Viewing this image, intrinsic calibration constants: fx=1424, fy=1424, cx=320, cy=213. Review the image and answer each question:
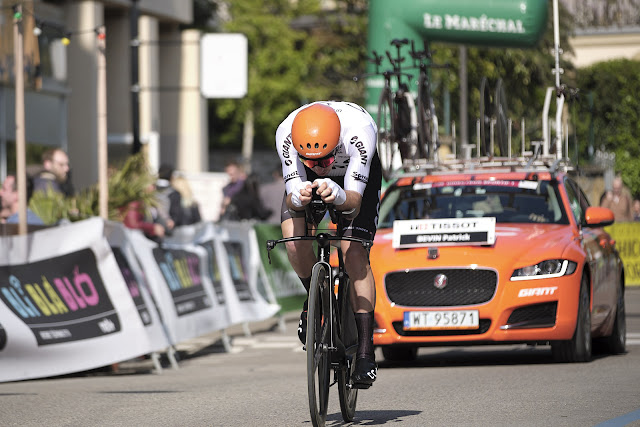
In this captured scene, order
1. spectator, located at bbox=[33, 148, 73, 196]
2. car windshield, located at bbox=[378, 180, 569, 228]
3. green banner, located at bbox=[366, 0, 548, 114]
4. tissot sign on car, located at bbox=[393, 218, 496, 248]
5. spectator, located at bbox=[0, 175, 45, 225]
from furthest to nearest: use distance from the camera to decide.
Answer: green banner, located at bbox=[366, 0, 548, 114]
spectator, located at bbox=[33, 148, 73, 196]
spectator, located at bbox=[0, 175, 45, 225]
car windshield, located at bbox=[378, 180, 569, 228]
tissot sign on car, located at bbox=[393, 218, 496, 248]

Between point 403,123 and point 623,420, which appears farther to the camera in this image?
point 403,123

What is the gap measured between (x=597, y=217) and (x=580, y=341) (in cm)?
112

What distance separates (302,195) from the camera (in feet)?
24.4

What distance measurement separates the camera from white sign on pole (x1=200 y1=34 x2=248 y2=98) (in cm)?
3058

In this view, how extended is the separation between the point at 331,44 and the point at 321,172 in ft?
130

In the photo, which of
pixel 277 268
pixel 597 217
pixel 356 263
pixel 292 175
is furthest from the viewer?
pixel 277 268

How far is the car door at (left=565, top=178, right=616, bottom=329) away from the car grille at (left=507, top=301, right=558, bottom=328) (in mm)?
765

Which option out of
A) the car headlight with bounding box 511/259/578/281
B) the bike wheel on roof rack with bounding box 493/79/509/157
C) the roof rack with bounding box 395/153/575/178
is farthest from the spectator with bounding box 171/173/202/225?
the car headlight with bounding box 511/259/578/281

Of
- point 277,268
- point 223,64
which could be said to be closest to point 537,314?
point 277,268

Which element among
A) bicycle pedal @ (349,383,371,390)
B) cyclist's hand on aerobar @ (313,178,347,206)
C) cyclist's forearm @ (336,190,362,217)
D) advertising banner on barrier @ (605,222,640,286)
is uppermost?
cyclist's hand on aerobar @ (313,178,347,206)

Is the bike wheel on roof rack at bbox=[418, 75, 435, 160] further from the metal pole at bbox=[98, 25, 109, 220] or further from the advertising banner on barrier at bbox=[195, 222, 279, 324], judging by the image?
the metal pole at bbox=[98, 25, 109, 220]

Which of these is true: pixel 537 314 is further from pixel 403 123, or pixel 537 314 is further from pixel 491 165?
pixel 403 123

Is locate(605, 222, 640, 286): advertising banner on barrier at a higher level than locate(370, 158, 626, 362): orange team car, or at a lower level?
lower

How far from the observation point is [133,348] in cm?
1217
